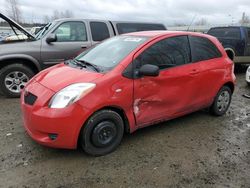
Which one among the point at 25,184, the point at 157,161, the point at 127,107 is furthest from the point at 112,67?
the point at 25,184

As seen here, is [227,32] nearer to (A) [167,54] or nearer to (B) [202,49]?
(B) [202,49]

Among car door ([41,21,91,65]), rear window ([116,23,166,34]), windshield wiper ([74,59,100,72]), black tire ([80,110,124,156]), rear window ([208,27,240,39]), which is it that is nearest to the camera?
black tire ([80,110,124,156])

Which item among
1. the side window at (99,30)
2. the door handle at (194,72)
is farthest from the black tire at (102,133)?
the side window at (99,30)

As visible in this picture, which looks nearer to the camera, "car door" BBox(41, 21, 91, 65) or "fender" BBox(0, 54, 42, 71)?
"fender" BBox(0, 54, 42, 71)

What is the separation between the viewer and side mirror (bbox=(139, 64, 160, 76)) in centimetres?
371

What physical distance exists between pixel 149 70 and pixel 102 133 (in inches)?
41.2

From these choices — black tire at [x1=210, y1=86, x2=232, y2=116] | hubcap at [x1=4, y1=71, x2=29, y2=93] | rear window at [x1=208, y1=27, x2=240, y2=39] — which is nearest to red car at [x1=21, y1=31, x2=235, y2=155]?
black tire at [x1=210, y1=86, x2=232, y2=116]

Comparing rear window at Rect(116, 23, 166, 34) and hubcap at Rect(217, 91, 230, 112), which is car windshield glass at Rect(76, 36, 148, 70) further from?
rear window at Rect(116, 23, 166, 34)

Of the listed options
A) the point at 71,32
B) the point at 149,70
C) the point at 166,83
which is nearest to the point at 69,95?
the point at 149,70

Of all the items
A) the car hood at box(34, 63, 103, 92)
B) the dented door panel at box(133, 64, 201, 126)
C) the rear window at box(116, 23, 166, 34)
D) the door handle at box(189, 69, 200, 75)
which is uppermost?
the rear window at box(116, 23, 166, 34)

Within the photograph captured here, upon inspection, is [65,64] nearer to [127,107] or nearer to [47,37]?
[127,107]

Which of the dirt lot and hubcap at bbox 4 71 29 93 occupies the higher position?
hubcap at bbox 4 71 29 93

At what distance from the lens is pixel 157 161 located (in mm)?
3592

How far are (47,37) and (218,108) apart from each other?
13.6 ft
